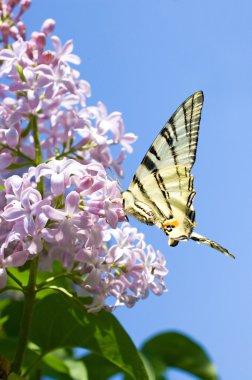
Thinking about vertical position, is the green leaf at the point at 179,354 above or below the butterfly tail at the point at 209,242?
below

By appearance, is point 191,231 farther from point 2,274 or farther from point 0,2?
point 0,2

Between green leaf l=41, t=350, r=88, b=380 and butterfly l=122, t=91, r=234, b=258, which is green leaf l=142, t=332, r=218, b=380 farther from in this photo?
butterfly l=122, t=91, r=234, b=258

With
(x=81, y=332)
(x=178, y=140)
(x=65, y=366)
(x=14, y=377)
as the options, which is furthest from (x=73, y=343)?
(x=178, y=140)

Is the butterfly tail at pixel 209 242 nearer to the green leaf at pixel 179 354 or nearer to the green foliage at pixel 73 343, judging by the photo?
the green foliage at pixel 73 343

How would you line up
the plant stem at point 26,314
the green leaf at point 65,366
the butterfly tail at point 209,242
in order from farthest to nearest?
the green leaf at point 65,366 < the butterfly tail at point 209,242 < the plant stem at point 26,314

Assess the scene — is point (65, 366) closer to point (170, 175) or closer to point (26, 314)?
point (26, 314)

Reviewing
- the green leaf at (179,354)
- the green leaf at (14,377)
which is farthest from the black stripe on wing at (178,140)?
the green leaf at (179,354)
